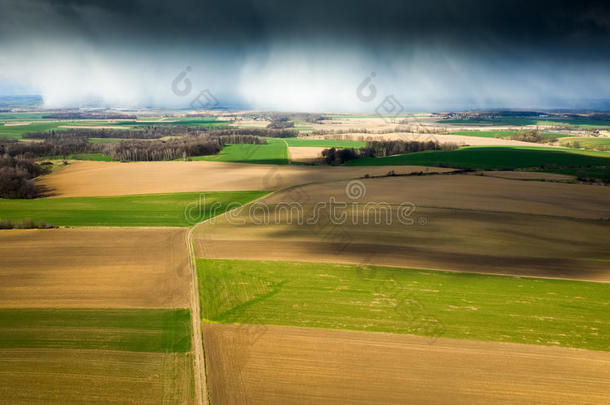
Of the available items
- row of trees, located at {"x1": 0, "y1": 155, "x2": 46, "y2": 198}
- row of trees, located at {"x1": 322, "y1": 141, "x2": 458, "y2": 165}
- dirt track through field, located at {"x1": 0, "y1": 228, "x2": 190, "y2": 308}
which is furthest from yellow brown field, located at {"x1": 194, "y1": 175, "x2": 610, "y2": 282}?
row of trees, located at {"x1": 322, "y1": 141, "x2": 458, "y2": 165}

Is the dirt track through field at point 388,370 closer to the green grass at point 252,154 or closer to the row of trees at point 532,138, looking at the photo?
the green grass at point 252,154

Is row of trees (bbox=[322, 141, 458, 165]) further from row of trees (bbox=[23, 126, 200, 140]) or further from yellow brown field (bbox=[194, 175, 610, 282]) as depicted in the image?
row of trees (bbox=[23, 126, 200, 140])

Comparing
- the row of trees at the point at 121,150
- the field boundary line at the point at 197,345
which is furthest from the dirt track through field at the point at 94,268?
the row of trees at the point at 121,150

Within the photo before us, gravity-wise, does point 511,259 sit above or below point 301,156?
below

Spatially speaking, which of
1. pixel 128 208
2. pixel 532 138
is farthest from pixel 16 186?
pixel 532 138

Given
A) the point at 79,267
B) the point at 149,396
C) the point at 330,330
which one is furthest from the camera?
the point at 79,267

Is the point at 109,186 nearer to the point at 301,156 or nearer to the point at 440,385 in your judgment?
the point at 301,156

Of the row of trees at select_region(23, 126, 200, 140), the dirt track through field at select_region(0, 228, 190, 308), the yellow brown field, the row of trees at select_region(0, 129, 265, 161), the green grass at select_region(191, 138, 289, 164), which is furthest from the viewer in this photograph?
the row of trees at select_region(23, 126, 200, 140)

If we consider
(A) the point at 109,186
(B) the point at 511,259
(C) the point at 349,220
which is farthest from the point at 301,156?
(B) the point at 511,259
